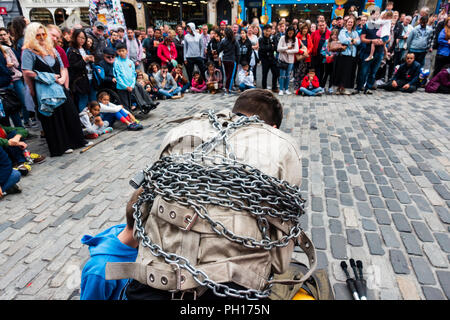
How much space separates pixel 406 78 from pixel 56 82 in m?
10.3

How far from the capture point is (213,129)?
149 centimetres

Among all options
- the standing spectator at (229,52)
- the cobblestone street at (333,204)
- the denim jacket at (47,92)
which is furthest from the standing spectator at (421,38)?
the denim jacket at (47,92)

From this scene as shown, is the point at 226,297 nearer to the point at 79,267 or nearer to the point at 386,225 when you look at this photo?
the point at 79,267

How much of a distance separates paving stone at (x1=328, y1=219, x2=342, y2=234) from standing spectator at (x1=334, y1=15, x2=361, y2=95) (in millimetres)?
7423

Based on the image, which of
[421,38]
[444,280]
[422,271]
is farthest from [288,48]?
[444,280]

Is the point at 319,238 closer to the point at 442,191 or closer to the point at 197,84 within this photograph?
the point at 442,191

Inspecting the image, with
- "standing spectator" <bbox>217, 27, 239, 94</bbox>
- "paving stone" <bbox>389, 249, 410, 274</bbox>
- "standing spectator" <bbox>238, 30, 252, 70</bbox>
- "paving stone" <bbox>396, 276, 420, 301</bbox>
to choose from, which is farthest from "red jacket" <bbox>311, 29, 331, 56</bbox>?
"paving stone" <bbox>396, 276, 420, 301</bbox>

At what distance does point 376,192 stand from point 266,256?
11.0ft

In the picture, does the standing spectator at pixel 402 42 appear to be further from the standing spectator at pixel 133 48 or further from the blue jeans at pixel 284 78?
the standing spectator at pixel 133 48

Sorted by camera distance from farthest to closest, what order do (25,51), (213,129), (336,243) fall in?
(25,51), (336,243), (213,129)

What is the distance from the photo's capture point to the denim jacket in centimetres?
505

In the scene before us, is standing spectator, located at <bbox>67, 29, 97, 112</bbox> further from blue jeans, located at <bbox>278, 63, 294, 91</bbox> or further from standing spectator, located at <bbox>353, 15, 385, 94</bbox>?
standing spectator, located at <bbox>353, 15, 385, 94</bbox>

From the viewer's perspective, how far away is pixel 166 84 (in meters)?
10.2
